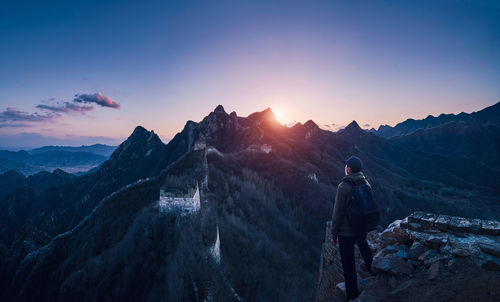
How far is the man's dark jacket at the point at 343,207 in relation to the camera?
536 cm

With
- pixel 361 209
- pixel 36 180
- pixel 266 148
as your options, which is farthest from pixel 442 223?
pixel 36 180

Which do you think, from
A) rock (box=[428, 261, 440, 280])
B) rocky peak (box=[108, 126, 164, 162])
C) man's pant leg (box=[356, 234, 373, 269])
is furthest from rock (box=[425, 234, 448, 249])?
rocky peak (box=[108, 126, 164, 162])

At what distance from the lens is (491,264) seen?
4.52m

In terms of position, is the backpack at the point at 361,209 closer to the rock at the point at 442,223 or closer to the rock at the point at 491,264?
the rock at the point at 491,264

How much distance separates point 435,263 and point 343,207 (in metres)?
2.22

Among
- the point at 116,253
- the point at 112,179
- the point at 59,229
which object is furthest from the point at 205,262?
the point at 112,179

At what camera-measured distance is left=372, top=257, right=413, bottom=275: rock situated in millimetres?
5197

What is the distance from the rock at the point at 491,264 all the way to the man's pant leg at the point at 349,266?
2475mm

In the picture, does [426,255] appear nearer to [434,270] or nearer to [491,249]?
[434,270]

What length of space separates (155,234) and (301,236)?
100 feet

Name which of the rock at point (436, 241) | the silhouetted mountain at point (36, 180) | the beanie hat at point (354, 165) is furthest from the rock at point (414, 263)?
the silhouetted mountain at point (36, 180)

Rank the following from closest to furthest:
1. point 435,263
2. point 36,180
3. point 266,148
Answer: point 435,263 < point 266,148 < point 36,180

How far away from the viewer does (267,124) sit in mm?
109062

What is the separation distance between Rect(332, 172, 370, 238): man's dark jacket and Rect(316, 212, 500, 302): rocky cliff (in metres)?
1.29
